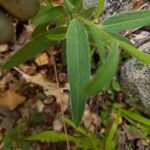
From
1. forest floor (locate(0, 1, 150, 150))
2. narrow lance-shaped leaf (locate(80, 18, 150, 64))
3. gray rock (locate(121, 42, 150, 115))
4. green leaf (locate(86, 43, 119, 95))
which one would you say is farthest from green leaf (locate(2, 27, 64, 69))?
gray rock (locate(121, 42, 150, 115))

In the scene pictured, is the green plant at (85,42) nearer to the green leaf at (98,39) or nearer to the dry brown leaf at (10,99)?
the green leaf at (98,39)

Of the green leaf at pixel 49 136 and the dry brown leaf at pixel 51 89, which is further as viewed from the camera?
the dry brown leaf at pixel 51 89

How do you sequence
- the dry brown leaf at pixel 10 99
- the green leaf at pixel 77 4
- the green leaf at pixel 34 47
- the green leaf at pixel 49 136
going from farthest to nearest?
the dry brown leaf at pixel 10 99, the green leaf at pixel 49 136, the green leaf at pixel 34 47, the green leaf at pixel 77 4

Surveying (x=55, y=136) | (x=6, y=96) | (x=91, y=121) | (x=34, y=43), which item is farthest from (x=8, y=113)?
(x=34, y=43)

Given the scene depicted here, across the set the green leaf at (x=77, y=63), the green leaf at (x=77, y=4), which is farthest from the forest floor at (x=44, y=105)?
the green leaf at (x=77, y=63)

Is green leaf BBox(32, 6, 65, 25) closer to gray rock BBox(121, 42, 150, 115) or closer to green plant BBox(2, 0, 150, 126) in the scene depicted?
green plant BBox(2, 0, 150, 126)

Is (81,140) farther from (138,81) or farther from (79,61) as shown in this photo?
(79,61)

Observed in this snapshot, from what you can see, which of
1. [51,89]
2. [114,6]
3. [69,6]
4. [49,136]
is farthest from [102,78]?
[114,6]
